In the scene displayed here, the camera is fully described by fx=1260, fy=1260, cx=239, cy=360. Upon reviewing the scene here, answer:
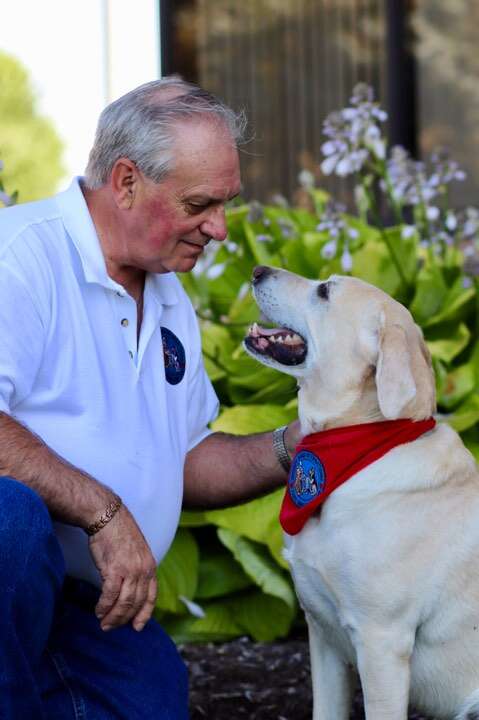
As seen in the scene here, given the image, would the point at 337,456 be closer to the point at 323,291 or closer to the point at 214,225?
the point at 323,291

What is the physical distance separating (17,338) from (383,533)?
923 millimetres

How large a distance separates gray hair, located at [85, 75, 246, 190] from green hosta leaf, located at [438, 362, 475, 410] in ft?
5.10

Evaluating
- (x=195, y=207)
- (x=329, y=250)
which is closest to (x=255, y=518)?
(x=329, y=250)

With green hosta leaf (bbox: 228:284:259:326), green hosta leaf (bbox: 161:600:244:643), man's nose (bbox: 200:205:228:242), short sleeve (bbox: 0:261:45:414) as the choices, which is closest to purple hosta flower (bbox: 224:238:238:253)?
green hosta leaf (bbox: 228:284:259:326)

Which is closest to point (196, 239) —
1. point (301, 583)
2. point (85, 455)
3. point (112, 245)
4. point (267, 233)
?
point (112, 245)

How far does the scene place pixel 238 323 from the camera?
4559 millimetres

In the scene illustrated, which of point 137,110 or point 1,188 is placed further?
point 1,188

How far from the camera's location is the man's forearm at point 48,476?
2625 mm

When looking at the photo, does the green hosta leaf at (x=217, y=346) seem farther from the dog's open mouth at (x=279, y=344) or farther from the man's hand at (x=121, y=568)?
the man's hand at (x=121, y=568)

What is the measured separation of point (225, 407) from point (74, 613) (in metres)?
1.52

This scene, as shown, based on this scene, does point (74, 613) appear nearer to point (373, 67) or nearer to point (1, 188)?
point (1, 188)

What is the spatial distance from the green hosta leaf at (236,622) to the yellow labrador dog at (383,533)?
107 centimetres

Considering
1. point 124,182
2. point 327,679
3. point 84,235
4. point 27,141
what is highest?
point 124,182

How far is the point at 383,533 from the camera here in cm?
283
